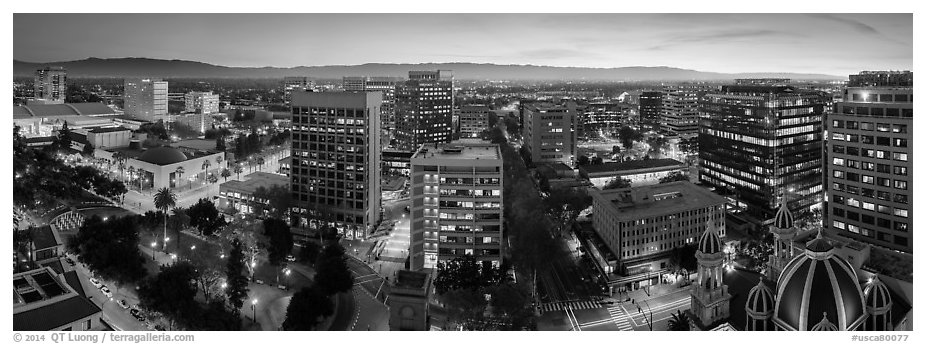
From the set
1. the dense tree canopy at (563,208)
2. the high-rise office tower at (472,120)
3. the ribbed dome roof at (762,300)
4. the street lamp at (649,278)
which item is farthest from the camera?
the high-rise office tower at (472,120)

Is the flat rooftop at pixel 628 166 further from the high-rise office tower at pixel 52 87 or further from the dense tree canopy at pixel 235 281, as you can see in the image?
the high-rise office tower at pixel 52 87

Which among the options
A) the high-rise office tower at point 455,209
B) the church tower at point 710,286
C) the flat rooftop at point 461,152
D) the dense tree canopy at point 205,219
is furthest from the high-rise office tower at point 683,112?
the dense tree canopy at point 205,219

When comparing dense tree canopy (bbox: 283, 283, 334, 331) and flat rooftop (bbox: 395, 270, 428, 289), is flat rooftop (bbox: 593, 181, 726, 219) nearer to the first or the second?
dense tree canopy (bbox: 283, 283, 334, 331)

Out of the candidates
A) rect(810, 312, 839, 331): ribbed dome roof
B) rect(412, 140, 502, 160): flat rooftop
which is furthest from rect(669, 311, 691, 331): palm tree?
rect(412, 140, 502, 160): flat rooftop

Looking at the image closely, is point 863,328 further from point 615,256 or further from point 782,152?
point 782,152

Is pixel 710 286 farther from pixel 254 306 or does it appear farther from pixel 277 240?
pixel 277 240

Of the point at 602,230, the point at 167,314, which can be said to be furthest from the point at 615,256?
the point at 167,314
